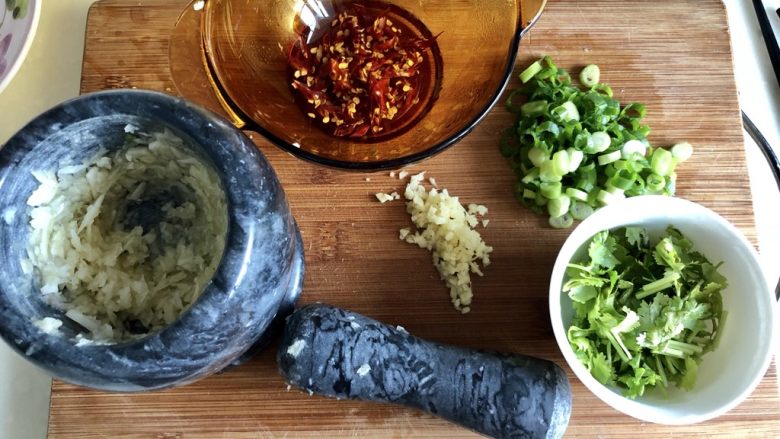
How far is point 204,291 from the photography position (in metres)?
0.72

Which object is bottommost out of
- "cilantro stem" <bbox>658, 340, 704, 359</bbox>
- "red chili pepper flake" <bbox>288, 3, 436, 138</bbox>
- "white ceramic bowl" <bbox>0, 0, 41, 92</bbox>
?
"cilantro stem" <bbox>658, 340, 704, 359</bbox>

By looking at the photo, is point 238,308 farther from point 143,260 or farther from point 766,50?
point 766,50

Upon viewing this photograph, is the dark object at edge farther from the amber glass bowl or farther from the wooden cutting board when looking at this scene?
the amber glass bowl

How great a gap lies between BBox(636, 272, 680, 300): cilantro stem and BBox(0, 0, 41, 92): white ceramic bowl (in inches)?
38.4

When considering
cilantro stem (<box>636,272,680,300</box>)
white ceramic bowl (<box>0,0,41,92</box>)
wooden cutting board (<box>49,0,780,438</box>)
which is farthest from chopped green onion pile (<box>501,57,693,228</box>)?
white ceramic bowl (<box>0,0,41,92</box>)

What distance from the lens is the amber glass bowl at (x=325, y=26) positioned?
960mm

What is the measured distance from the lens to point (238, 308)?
0.73 m

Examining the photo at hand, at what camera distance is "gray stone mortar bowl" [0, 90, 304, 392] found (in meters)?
0.71

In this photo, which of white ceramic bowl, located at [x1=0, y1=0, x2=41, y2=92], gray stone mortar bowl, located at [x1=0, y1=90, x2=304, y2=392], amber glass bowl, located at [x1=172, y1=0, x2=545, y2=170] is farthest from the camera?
white ceramic bowl, located at [x1=0, y1=0, x2=41, y2=92]

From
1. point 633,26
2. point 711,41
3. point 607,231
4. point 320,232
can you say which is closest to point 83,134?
point 320,232

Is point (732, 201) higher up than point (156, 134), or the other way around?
point (156, 134)

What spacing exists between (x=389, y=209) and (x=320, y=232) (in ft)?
0.35

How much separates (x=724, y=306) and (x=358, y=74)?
60 centimetres

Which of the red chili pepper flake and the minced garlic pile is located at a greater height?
the red chili pepper flake
